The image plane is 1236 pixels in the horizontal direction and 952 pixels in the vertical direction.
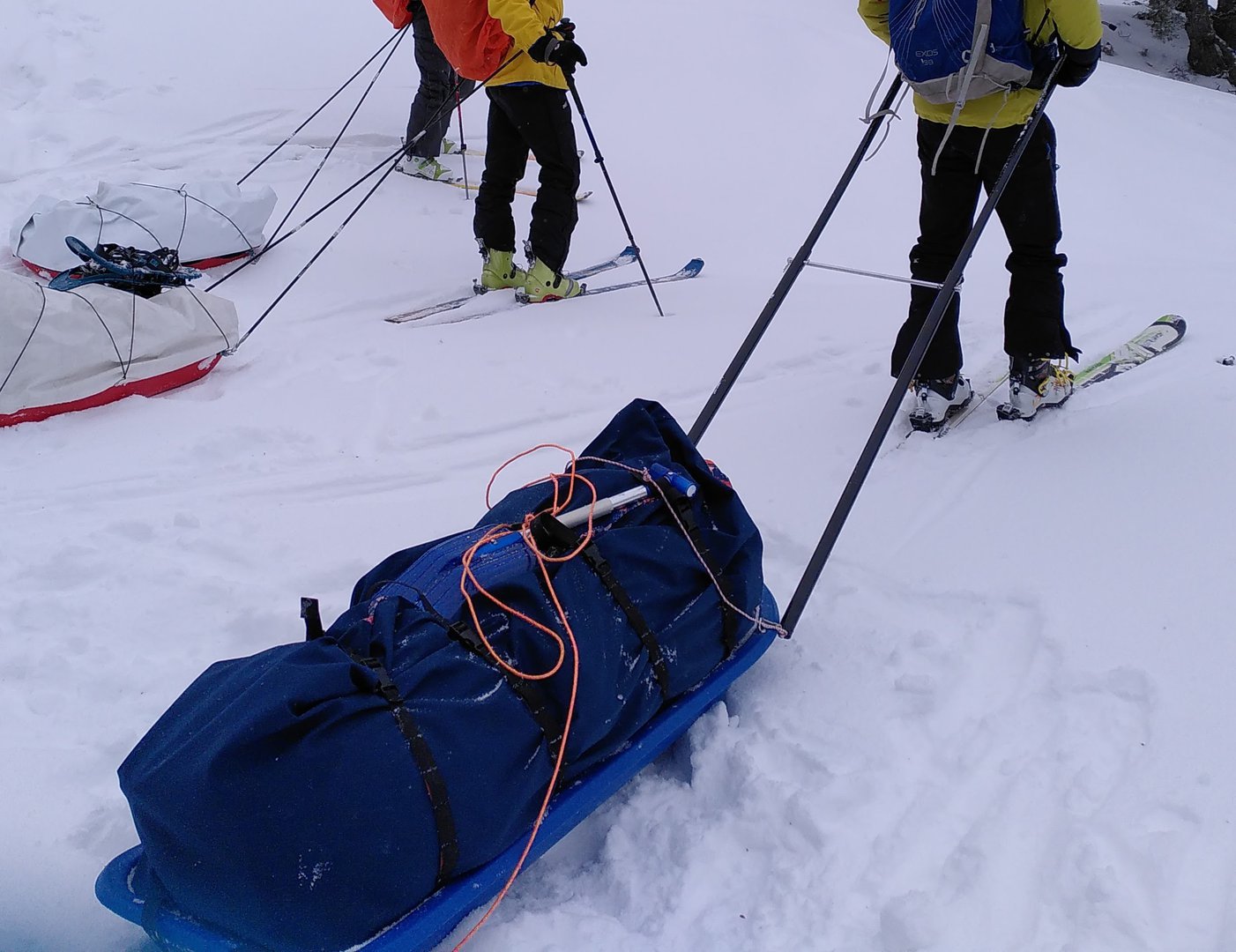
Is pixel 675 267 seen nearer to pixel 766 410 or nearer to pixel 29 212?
pixel 766 410

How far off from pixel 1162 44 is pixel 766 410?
53.3 feet

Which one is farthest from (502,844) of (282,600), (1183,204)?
(1183,204)

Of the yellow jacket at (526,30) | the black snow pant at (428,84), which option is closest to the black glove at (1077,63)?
the yellow jacket at (526,30)

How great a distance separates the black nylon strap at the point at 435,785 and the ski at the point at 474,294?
309 centimetres

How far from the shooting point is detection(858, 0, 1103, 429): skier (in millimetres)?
2760

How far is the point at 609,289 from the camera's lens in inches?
200

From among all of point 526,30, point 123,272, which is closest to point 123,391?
point 123,272

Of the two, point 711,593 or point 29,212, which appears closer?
point 711,593

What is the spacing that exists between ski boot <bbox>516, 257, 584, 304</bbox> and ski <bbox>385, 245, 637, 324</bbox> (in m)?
0.18

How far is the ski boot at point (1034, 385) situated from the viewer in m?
3.33

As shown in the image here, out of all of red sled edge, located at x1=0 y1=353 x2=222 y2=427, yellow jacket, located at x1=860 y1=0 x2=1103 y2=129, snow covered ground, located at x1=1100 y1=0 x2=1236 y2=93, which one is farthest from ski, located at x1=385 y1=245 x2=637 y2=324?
snow covered ground, located at x1=1100 y1=0 x2=1236 y2=93

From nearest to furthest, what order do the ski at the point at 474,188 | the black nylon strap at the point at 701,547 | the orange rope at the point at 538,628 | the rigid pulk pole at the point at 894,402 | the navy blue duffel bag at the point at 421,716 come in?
1. the navy blue duffel bag at the point at 421,716
2. the orange rope at the point at 538,628
3. the black nylon strap at the point at 701,547
4. the rigid pulk pole at the point at 894,402
5. the ski at the point at 474,188

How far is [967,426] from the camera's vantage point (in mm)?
3473

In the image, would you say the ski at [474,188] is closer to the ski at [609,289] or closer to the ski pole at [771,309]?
the ski at [609,289]
